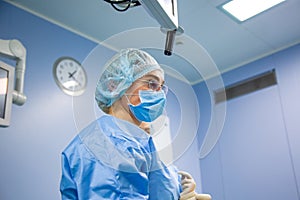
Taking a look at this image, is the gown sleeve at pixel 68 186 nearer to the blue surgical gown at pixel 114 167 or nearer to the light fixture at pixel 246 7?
the blue surgical gown at pixel 114 167

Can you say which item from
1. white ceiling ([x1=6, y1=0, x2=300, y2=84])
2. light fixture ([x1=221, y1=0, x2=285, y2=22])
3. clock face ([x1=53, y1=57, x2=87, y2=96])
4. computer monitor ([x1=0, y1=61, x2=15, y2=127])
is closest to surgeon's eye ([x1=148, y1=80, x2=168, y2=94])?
computer monitor ([x1=0, y1=61, x2=15, y2=127])

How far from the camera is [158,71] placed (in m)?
1.04

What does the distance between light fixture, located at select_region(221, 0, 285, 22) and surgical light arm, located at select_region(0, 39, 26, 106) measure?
1247 millimetres

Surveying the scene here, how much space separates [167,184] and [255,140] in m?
1.85

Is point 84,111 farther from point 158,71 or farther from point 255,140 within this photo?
point 255,140

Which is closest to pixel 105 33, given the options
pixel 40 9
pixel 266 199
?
pixel 40 9

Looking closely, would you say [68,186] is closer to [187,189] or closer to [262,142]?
[187,189]

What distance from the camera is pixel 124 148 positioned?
2.65 ft

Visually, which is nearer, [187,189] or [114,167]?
[114,167]

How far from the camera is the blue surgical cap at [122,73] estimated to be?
102 cm

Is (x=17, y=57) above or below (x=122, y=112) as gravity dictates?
above

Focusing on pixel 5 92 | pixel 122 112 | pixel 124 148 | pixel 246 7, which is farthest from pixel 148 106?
pixel 246 7

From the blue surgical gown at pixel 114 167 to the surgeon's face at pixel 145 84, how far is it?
10 centimetres

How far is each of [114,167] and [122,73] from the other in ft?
1.18
